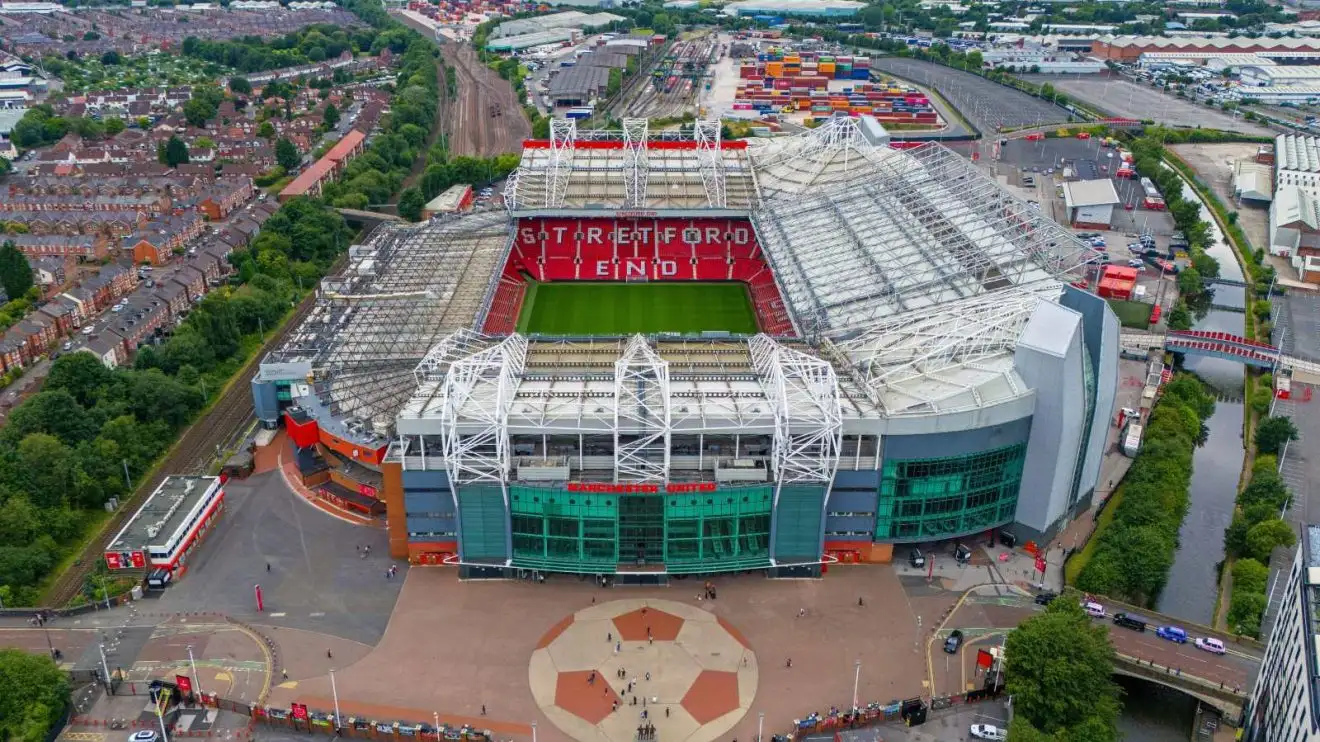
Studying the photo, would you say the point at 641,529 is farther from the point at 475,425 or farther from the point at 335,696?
the point at 335,696

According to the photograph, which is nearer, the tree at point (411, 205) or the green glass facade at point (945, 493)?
the green glass facade at point (945, 493)

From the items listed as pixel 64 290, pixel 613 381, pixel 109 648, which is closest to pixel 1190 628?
pixel 613 381

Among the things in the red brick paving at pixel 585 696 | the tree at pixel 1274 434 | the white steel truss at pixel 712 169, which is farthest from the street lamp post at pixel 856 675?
the white steel truss at pixel 712 169

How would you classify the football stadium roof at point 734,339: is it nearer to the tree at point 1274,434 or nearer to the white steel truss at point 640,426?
the white steel truss at point 640,426

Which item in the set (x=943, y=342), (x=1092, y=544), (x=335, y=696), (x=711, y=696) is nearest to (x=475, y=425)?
(x=335, y=696)

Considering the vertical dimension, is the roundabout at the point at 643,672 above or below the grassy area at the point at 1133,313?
below

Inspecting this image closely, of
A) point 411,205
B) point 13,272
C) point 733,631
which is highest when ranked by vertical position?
point 411,205

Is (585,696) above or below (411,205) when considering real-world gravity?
below
